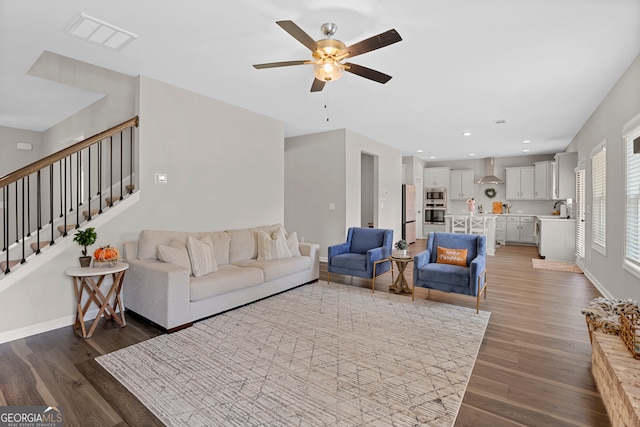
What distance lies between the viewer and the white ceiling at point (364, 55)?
242 centimetres

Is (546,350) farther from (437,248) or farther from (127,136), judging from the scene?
(127,136)

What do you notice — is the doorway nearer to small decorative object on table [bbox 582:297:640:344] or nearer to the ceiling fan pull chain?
the ceiling fan pull chain

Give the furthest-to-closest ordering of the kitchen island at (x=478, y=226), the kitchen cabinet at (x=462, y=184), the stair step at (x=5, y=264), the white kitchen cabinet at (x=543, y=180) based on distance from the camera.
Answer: the kitchen cabinet at (x=462, y=184), the white kitchen cabinet at (x=543, y=180), the kitchen island at (x=478, y=226), the stair step at (x=5, y=264)

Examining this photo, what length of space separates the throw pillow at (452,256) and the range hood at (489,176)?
6662 mm

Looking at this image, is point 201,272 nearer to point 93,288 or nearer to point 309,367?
point 93,288

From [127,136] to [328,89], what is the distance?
264 cm

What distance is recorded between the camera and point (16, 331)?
285 cm

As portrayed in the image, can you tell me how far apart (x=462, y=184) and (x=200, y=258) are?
30.9 ft

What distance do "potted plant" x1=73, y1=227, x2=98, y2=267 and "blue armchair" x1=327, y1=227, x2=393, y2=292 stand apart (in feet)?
9.50

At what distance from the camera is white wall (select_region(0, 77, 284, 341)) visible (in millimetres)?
3025

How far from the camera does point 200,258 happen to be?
3.49 meters

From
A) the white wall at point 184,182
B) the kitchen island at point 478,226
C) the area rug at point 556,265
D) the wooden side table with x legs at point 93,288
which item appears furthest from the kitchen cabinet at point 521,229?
the wooden side table with x legs at point 93,288

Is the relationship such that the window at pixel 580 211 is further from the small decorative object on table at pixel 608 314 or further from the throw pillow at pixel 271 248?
the throw pillow at pixel 271 248

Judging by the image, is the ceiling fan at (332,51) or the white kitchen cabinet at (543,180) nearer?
the ceiling fan at (332,51)
